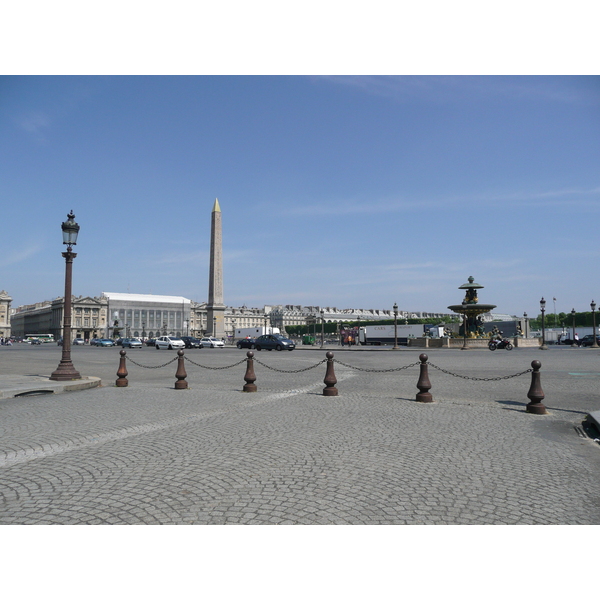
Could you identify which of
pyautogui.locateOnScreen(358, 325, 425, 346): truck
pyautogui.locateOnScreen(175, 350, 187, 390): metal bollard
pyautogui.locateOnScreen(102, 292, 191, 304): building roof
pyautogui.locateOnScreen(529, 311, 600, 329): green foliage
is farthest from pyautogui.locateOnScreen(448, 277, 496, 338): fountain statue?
pyautogui.locateOnScreen(102, 292, 191, 304): building roof

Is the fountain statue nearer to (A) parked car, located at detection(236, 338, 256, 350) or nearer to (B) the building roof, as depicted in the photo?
(A) parked car, located at detection(236, 338, 256, 350)

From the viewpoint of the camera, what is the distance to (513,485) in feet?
17.1

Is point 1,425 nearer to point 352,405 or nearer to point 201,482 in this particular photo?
point 201,482

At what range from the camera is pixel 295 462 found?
5.99m

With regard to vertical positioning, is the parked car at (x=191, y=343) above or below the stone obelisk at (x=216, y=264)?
below

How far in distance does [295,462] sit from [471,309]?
1945 inches

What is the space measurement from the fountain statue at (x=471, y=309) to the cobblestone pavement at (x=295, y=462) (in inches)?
1650

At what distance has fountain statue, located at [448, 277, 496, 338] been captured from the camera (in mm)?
52188

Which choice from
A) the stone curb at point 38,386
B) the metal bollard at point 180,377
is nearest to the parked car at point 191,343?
the stone curb at point 38,386

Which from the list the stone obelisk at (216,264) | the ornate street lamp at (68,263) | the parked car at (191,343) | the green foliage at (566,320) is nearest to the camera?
the ornate street lamp at (68,263)

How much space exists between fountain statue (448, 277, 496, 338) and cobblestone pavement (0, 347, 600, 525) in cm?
4192

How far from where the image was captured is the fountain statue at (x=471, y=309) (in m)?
52.2

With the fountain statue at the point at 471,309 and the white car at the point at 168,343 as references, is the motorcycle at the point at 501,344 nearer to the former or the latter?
the fountain statue at the point at 471,309

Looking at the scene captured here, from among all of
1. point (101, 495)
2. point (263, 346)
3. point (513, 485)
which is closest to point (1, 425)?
point (101, 495)
